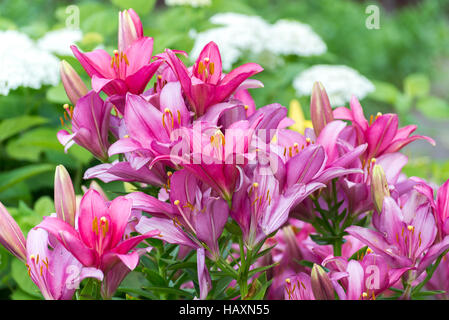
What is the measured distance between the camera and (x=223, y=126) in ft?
1.59

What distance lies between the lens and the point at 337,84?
1.31 meters

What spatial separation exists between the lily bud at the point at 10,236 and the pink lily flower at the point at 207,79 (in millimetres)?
182

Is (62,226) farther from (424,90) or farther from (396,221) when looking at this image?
(424,90)

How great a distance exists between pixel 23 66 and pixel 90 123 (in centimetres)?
60

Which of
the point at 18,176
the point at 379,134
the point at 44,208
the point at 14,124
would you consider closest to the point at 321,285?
the point at 379,134

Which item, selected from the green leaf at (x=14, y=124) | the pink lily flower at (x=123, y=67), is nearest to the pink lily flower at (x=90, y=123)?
the pink lily flower at (x=123, y=67)

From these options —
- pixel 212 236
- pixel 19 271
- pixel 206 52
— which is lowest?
pixel 19 271

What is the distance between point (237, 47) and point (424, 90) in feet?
2.10

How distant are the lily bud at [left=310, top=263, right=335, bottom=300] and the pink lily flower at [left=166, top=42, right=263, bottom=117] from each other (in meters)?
0.16

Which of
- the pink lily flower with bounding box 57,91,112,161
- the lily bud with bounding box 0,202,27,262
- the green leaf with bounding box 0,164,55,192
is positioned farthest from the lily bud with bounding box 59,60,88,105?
the green leaf with bounding box 0,164,55,192

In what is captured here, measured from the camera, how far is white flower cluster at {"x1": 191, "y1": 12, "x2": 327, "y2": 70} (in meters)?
1.28

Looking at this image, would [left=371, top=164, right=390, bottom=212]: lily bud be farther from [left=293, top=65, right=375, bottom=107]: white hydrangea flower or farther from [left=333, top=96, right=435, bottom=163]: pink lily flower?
[left=293, top=65, right=375, bottom=107]: white hydrangea flower

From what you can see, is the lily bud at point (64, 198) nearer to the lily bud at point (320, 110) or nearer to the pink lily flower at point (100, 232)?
the pink lily flower at point (100, 232)
